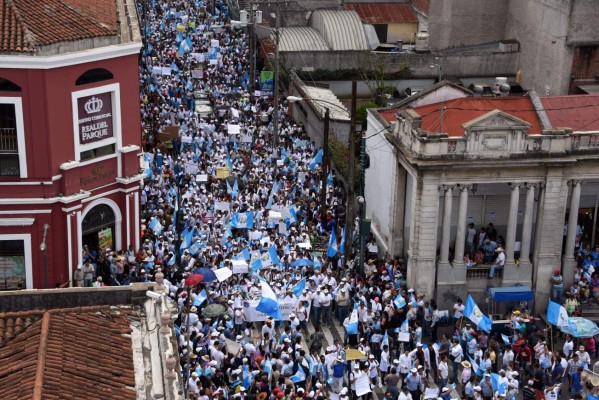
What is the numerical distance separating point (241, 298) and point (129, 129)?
311 inches

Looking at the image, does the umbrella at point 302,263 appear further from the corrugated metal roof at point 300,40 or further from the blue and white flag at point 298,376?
the corrugated metal roof at point 300,40

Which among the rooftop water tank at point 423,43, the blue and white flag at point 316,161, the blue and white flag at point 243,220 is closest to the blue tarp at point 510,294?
the blue and white flag at point 243,220

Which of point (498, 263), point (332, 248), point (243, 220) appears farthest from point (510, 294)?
point (243, 220)

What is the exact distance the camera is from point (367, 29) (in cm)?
6869

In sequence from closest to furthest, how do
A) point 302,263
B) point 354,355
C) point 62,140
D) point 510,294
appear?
point 354,355, point 62,140, point 302,263, point 510,294

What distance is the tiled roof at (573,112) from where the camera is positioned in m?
37.1

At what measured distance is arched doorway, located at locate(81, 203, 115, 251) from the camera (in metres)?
34.8

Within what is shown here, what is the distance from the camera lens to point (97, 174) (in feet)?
113

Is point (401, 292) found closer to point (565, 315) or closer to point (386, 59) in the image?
point (565, 315)

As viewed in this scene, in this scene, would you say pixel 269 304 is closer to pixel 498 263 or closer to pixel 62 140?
pixel 62 140

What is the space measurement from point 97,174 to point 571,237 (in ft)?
56.1

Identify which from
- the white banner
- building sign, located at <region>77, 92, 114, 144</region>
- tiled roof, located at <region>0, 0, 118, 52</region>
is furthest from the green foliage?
the white banner

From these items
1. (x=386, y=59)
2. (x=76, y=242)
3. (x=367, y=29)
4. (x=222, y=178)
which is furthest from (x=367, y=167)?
(x=367, y=29)

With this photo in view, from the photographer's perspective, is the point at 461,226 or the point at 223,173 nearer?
the point at 461,226
